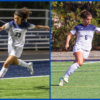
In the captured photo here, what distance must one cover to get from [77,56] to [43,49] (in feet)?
37.3

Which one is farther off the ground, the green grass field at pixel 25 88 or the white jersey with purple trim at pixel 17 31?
the white jersey with purple trim at pixel 17 31

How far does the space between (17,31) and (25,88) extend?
1.27 metres

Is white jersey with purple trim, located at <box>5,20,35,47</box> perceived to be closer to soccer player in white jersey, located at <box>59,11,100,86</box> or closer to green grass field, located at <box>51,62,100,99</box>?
soccer player in white jersey, located at <box>59,11,100,86</box>

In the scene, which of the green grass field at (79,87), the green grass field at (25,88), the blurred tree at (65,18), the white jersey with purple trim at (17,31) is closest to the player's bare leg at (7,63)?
the white jersey with purple trim at (17,31)

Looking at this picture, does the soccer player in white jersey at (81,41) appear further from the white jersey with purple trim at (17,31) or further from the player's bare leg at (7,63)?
the player's bare leg at (7,63)

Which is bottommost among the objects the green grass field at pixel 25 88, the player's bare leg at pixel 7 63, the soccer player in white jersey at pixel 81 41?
the green grass field at pixel 25 88

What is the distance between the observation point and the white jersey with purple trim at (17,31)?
20.2ft

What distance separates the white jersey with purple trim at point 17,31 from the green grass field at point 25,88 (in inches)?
36.3

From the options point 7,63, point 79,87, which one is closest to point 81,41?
point 79,87

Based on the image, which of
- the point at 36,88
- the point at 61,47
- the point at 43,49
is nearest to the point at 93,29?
the point at 36,88

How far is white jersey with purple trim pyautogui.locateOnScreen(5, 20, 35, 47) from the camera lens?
614 cm

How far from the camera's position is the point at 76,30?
19.8 feet

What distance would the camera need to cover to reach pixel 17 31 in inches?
244

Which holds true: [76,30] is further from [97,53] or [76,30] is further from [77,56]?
[97,53]
